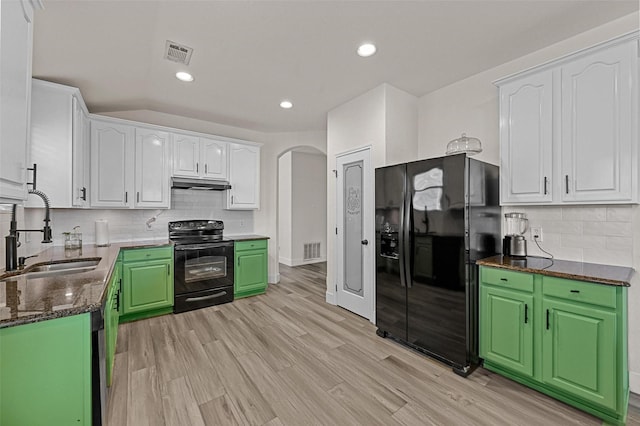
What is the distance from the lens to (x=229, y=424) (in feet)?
5.79

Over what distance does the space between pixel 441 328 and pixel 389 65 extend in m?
2.57

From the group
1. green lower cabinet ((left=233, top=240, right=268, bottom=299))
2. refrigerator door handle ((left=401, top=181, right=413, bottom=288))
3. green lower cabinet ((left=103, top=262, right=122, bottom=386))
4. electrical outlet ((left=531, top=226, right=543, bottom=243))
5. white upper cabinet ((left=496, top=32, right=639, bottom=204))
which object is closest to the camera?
green lower cabinet ((left=103, top=262, right=122, bottom=386))

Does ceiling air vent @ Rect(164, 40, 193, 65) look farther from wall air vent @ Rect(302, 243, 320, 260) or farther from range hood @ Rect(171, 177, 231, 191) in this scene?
wall air vent @ Rect(302, 243, 320, 260)

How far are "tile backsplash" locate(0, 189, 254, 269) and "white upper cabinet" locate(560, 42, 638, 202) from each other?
168 inches

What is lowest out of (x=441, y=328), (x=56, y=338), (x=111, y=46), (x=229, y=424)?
(x=229, y=424)

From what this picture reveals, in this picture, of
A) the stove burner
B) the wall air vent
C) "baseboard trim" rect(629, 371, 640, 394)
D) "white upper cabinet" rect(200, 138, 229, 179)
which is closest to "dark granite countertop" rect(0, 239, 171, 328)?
the stove burner

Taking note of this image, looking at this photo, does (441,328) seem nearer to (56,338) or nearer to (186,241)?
(56,338)

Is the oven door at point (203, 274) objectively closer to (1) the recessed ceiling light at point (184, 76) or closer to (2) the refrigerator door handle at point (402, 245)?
(1) the recessed ceiling light at point (184, 76)

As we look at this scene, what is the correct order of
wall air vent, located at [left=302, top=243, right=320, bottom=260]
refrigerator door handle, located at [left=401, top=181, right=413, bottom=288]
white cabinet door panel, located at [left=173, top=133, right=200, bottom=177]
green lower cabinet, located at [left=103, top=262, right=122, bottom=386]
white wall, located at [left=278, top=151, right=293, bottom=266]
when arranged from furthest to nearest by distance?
wall air vent, located at [left=302, top=243, right=320, bottom=260]
white wall, located at [left=278, top=151, right=293, bottom=266]
white cabinet door panel, located at [left=173, top=133, right=200, bottom=177]
refrigerator door handle, located at [left=401, top=181, right=413, bottom=288]
green lower cabinet, located at [left=103, top=262, right=122, bottom=386]

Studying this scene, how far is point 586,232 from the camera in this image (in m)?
2.27

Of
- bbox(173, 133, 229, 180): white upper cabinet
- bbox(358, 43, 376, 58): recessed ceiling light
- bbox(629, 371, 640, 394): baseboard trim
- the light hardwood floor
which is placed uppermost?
bbox(358, 43, 376, 58): recessed ceiling light

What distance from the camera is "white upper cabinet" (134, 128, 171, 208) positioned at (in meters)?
3.62

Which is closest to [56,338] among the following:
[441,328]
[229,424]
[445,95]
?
[229,424]

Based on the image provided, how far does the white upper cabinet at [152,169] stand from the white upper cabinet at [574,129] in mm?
4023
